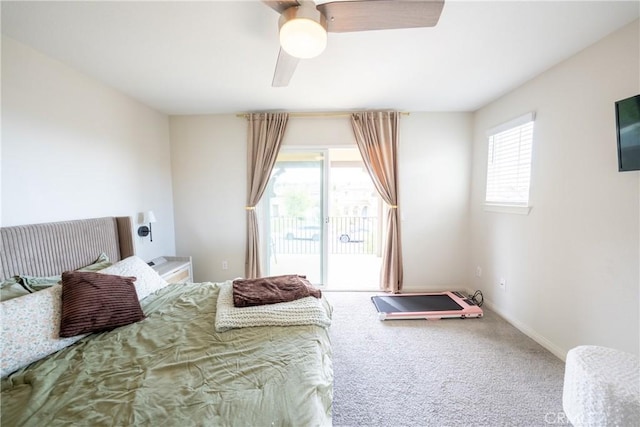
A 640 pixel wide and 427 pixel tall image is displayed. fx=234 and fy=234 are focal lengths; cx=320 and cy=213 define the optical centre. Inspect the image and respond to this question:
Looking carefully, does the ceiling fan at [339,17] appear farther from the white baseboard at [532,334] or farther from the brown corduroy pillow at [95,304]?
the white baseboard at [532,334]

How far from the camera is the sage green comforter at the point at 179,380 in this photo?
861mm

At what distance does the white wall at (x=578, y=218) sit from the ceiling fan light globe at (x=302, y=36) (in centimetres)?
208

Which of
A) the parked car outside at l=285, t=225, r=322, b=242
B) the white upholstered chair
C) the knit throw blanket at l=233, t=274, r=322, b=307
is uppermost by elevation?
the parked car outside at l=285, t=225, r=322, b=242

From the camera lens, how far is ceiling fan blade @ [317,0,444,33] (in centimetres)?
113

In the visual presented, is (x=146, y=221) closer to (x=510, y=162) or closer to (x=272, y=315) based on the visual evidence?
(x=272, y=315)

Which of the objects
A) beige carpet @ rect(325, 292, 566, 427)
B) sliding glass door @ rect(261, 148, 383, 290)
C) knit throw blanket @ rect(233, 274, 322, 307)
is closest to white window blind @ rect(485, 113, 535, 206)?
beige carpet @ rect(325, 292, 566, 427)

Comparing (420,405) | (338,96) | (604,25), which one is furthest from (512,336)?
(338,96)

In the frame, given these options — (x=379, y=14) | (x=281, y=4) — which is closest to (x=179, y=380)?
(x=281, y=4)

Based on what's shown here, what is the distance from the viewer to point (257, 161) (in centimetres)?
320

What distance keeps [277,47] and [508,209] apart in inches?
110

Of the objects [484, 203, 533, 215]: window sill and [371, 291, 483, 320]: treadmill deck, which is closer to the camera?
[484, 203, 533, 215]: window sill

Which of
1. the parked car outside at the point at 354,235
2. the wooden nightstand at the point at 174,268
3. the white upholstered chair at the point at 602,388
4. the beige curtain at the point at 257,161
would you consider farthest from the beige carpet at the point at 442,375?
the parked car outside at the point at 354,235

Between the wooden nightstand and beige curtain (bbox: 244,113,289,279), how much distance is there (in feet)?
2.43

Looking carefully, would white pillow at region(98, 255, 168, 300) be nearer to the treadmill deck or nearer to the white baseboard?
the treadmill deck
